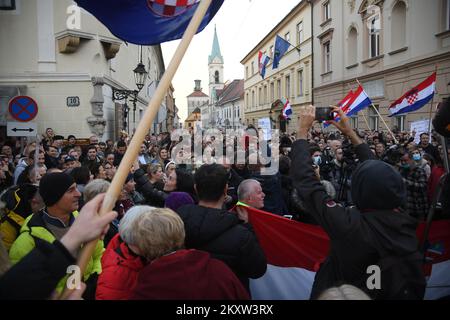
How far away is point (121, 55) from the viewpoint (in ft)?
55.7

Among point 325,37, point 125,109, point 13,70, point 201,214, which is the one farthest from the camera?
point 325,37

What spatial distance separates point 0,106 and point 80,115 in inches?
93.5

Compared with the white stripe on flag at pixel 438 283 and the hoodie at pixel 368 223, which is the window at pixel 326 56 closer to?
the white stripe on flag at pixel 438 283

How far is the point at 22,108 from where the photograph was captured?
7.13m

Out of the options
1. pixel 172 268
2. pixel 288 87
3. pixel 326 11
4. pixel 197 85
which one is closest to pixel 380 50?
pixel 326 11

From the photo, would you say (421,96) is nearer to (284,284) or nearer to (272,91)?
(284,284)

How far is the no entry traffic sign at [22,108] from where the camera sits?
709 centimetres

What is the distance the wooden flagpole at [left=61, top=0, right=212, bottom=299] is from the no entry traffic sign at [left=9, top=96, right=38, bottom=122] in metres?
6.18

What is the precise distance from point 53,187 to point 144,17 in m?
1.61

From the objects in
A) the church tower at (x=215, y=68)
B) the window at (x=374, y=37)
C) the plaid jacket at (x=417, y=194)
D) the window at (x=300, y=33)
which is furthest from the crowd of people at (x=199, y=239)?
the church tower at (x=215, y=68)

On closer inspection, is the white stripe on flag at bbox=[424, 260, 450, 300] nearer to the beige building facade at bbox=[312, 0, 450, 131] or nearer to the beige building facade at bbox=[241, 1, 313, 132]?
the beige building facade at bbox=[312, 0, 450, 131]

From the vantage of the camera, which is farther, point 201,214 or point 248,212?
point 248,212

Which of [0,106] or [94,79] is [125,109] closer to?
[94,79]
